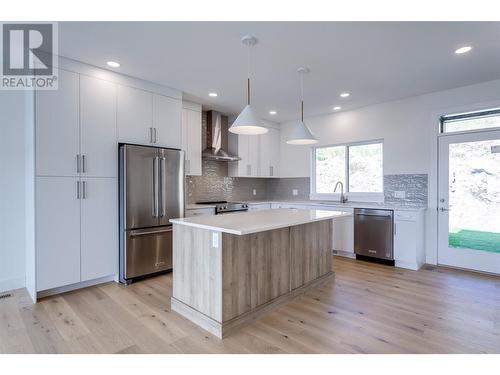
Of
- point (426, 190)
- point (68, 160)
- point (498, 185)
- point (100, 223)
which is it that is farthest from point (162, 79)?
point (498, 185)

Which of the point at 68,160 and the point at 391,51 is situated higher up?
the point at 391,51

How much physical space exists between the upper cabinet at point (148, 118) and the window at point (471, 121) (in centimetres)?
401

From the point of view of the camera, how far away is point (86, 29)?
239 cm

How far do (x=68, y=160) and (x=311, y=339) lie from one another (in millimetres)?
3033

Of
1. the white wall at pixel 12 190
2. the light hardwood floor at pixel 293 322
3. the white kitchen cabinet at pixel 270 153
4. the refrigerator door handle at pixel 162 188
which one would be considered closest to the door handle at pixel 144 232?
the refrigerator door handle at pixel 162 188

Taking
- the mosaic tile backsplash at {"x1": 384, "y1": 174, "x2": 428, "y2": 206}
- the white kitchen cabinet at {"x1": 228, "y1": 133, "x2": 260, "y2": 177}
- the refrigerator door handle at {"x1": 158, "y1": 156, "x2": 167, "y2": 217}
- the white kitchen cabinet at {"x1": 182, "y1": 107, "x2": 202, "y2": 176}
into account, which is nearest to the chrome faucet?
the mosaic tile backsplash at {"x1": 384, "y1": 174, "x2": 428, "y2": 206}

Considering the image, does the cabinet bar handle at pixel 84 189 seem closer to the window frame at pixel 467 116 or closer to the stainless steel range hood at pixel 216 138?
the stainless steel range hood at pixel 216 138

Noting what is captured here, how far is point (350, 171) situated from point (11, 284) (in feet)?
17.5

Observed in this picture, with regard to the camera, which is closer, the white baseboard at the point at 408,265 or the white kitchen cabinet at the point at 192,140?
the white baseboard at the point at 408,265

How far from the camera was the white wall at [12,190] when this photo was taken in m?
3.10

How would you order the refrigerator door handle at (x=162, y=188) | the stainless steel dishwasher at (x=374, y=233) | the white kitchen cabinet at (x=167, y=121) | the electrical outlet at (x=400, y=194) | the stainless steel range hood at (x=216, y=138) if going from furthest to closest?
the stainless steel range hood at (x=216, y=138), the electrical outlet at (x=400, y=194), the stainless steel dishwasher at (x=374, y=233), the white kitchen cabinet at (x=167, y=121), the refrigerator door handle at (x=162, y=188)

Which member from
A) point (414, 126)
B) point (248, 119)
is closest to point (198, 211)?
point (248, 119)

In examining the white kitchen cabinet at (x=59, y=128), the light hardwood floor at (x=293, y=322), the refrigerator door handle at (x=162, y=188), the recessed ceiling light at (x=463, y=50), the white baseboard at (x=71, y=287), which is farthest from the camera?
the refrigerator door handle at (x=162, y=188)
